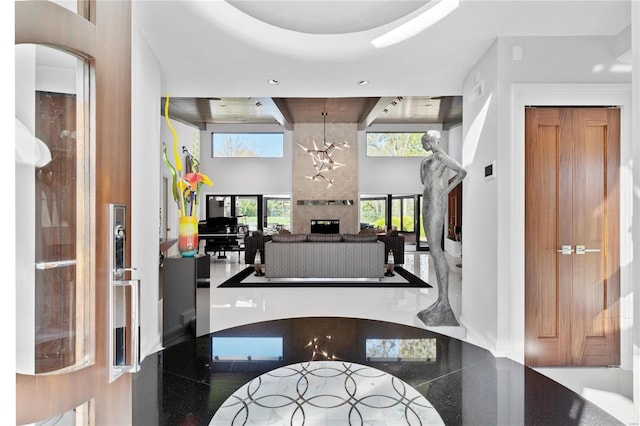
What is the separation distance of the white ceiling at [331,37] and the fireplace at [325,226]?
6223 mm

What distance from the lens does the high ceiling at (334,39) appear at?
2748 mm

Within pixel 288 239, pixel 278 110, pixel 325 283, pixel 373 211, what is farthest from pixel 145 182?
pixel 373 211

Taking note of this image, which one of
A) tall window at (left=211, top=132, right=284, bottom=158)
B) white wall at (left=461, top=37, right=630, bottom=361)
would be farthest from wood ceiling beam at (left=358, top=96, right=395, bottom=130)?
white wall at (left=461, top=37, right=630, bottom=361)

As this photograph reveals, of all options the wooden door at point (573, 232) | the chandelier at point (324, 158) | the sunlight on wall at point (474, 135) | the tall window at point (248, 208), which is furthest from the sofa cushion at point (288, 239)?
the tall window at point (248, 208)

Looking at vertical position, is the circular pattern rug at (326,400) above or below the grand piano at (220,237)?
below

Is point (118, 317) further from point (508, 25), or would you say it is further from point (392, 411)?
point (508, 25)

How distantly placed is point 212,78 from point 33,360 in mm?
3892

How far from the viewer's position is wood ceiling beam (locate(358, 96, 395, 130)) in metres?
6.97

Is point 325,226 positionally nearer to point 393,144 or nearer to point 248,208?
point 248,208

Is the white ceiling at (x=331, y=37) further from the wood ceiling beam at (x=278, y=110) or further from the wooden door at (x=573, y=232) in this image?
the wood ceiling beam at (x=278, y=110)

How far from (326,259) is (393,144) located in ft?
19.3

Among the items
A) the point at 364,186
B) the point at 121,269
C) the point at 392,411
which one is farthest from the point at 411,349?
the point at 364,186

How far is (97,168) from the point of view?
0.90 metres

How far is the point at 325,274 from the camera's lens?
20.4ft
